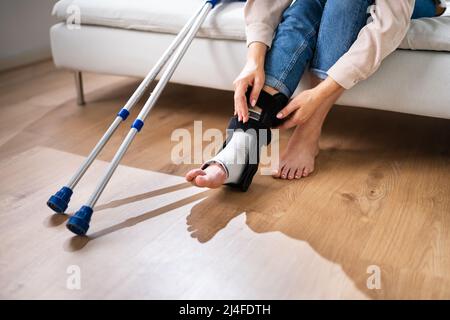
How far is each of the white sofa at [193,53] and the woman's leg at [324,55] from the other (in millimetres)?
120

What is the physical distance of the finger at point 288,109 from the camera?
112 centimetres

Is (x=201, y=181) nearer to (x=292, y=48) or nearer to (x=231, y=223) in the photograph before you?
(x=231, y=223)

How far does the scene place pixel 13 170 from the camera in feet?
4.07

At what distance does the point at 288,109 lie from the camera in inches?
44.0

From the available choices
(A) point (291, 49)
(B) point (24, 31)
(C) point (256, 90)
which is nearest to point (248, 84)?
(C) point (256, 90)

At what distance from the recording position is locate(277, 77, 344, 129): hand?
1109 millimetres

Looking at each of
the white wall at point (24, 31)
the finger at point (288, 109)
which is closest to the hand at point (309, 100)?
the finger at point (288, 109)

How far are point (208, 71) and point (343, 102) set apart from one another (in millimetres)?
416

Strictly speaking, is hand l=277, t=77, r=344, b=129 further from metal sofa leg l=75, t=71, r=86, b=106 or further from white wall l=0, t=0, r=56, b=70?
white wall l=0, t=0, r=56, b=70

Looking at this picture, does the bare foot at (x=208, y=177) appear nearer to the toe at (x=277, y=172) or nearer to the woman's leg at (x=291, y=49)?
the woman's leg at (x=291, y=49)

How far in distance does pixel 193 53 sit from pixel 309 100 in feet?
1.58

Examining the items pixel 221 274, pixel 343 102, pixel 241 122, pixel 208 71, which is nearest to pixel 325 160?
pixel 343 102

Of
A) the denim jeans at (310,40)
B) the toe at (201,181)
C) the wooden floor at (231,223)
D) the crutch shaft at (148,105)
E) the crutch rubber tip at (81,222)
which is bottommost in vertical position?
the wooden floor at (231,223)

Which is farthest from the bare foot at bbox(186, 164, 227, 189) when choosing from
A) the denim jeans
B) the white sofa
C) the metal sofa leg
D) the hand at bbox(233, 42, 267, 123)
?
the metal sofa leg
